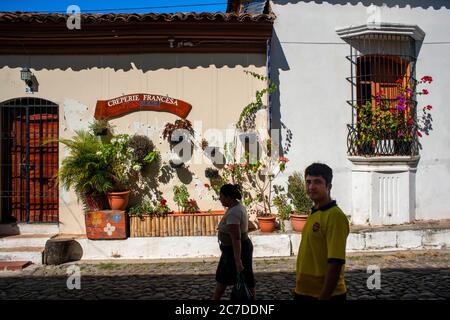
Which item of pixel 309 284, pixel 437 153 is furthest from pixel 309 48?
pixel 309 284

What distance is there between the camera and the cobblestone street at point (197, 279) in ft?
18.9

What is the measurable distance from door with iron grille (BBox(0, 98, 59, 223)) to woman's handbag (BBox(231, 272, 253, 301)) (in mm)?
5766

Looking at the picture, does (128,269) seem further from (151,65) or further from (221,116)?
(151,65)

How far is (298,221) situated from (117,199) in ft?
11.6

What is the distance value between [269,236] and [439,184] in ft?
14.0

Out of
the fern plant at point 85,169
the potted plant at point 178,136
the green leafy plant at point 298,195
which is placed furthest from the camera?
the potted plant at point 178,136

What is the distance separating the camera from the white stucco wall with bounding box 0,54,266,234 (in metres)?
8.55

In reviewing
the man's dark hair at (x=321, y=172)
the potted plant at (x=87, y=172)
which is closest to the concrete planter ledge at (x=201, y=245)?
the potted plant at (x=87, y=172)

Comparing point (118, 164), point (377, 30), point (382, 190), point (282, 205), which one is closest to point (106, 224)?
point (118, 164)

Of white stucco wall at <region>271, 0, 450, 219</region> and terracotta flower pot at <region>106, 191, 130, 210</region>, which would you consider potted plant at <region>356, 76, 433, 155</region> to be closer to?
white stucco wall at <region>271, 0, 450, 219</region>

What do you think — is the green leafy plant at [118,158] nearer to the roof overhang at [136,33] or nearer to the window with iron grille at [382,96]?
the roof overhang at [136,33]

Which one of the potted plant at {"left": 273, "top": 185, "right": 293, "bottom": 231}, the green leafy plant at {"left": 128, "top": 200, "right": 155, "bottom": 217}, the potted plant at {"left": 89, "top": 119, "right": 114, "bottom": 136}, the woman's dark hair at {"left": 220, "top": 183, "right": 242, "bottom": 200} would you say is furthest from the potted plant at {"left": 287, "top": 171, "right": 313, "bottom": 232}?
the potted plant at {"left": 89, "top": 119, "right": 114, "bottom": 136}

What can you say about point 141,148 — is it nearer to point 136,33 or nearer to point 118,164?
point 118,164

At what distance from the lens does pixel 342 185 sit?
8914 mm
